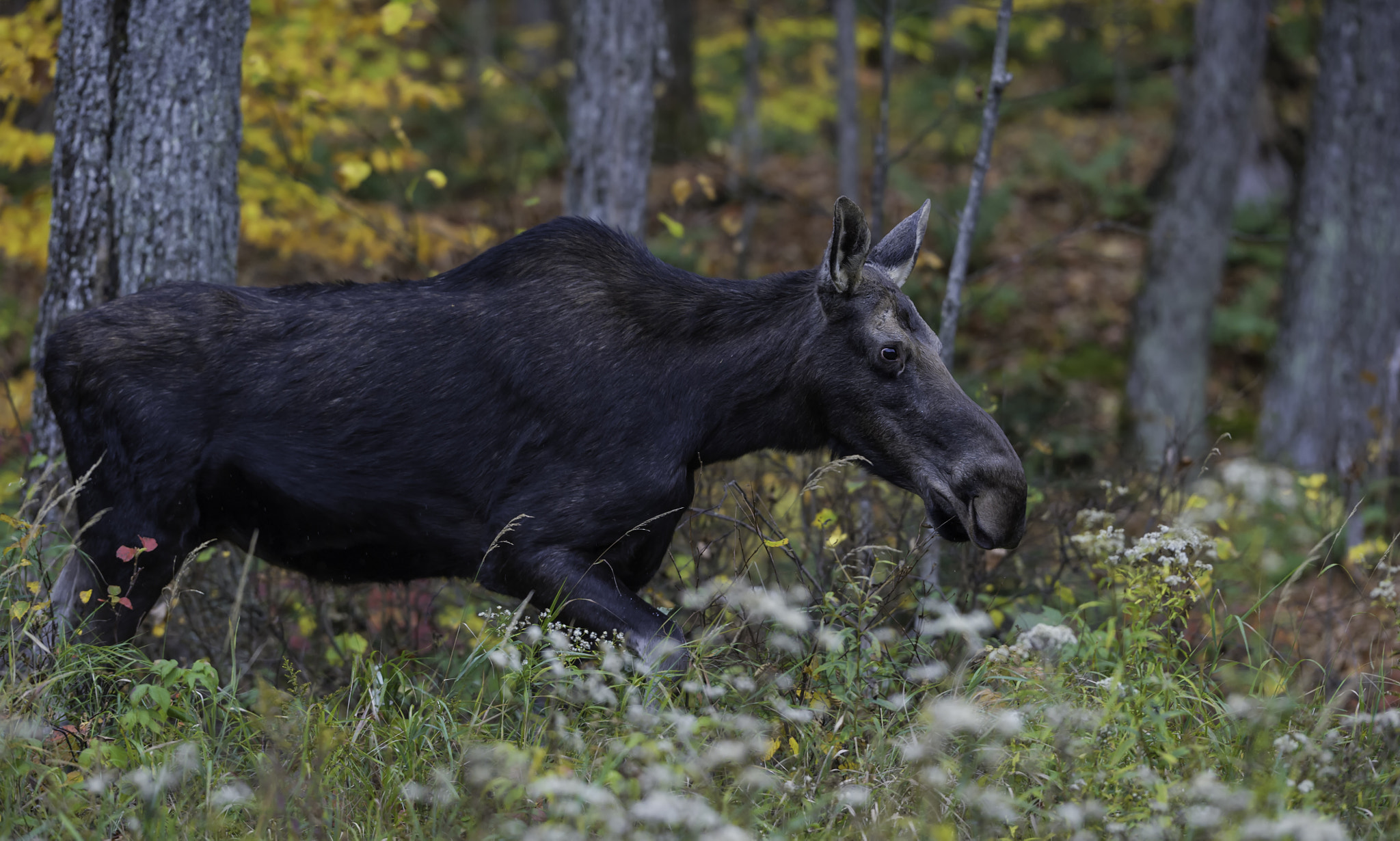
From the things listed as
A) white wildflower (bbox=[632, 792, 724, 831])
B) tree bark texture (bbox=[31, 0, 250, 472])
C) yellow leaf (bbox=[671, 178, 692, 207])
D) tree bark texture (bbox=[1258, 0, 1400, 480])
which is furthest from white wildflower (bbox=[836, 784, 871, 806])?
tree bark texture (bbox=[1258, 0, 1400, 480])

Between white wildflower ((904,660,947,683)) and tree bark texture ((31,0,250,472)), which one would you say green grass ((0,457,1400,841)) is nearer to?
white wildflower ((904,660,947,683))

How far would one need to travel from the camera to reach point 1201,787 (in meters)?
3.17

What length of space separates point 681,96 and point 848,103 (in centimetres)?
800

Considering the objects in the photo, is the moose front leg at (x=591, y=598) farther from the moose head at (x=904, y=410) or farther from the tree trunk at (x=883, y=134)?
the tree trunk at (x=883, y=134)

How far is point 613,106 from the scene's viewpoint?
8.23 m

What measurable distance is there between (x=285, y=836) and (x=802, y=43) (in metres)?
19.7

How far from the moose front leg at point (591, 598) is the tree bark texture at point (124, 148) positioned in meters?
2.71

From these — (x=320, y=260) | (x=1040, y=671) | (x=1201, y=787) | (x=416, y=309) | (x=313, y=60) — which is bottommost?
(x=320, y=260)

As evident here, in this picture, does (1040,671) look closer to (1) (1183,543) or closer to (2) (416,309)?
(1) (1183,543)

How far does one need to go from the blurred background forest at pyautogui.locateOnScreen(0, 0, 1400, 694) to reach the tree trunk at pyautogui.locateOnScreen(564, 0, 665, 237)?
0.63ft

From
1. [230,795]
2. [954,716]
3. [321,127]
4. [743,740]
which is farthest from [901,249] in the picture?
[321,127]

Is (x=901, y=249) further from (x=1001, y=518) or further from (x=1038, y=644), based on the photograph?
(x=1038, y=644)

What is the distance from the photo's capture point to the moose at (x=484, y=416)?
4.70 m

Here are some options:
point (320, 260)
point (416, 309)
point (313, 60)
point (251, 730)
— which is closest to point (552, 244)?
point (416, 309)
